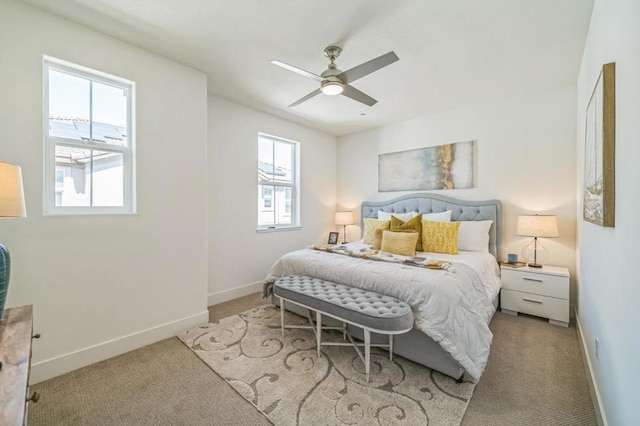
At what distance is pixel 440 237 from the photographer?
321 centimetres

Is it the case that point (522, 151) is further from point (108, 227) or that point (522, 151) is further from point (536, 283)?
point (108, 227)

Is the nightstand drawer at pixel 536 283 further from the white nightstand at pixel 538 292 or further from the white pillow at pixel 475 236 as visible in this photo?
the white pillow at pixel 475 236

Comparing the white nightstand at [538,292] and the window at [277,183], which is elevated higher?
the window at [277,183]

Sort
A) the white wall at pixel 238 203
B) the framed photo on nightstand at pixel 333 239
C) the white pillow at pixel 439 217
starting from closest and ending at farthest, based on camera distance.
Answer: the white wall at pixel 238 203
the white pillow at pixel 439 217
the framed photo on nightstand at pixel 333 239

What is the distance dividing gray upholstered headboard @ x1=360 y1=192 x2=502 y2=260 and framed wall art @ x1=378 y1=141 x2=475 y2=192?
20 cm

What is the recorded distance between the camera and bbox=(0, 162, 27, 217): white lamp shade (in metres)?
1.19

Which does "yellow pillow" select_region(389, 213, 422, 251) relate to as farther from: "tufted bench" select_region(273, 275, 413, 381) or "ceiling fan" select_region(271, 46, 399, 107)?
"ceiling fan" select_region(271, 46, 399, 107)

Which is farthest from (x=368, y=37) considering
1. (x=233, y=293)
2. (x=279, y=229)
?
(x=233, y=293)

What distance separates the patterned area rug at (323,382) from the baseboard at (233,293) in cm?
78

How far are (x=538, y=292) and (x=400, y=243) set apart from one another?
153 cm

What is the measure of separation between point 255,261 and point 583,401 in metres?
3.48

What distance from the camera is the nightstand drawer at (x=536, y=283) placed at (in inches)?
108

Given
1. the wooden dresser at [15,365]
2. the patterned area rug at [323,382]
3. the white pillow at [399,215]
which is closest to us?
the wooden dresser at [15,365]

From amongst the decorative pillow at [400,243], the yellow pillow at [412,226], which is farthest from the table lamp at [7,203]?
the yellow pillow at [412,226]
